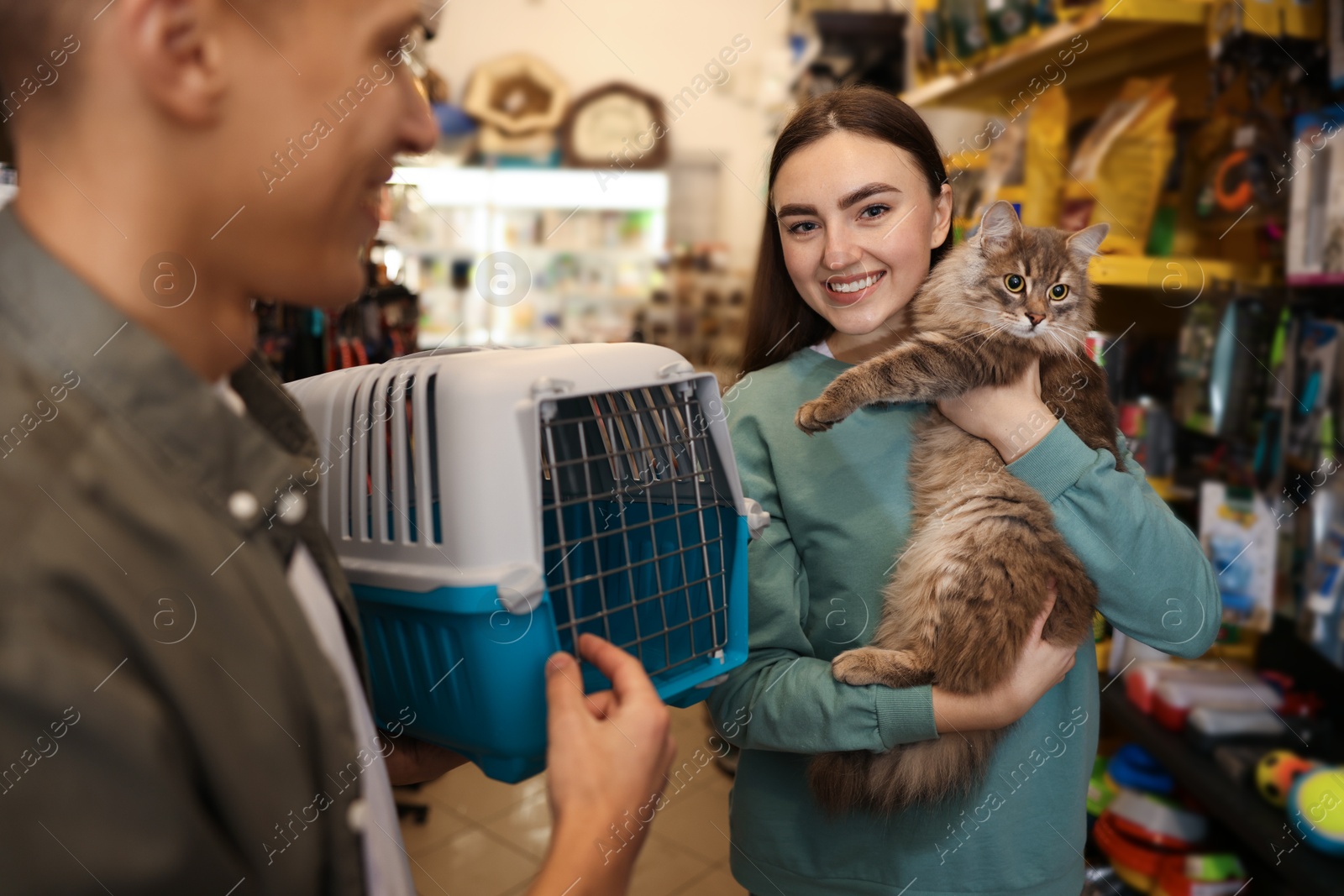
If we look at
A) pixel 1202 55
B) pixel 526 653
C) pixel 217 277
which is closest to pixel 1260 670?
pixel 1202 55

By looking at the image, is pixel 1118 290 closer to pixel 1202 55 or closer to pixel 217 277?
pixel 1202 55

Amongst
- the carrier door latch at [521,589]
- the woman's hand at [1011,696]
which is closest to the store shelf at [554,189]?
the woman's hand at [1011,696]

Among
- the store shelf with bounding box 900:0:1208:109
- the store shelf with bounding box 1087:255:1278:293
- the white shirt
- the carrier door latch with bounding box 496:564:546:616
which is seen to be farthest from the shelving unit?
the white shirt

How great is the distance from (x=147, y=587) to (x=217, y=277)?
0.74ft

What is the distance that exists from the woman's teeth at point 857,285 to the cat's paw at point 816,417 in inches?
9.1

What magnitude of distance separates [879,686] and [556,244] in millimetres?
Answer: 5900

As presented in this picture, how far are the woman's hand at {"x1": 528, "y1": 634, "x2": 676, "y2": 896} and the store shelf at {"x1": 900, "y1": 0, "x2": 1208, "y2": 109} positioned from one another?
86.0 inches

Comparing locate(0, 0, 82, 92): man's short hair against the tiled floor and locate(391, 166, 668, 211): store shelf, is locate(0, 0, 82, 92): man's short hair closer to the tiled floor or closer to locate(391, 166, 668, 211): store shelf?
the tiled floor

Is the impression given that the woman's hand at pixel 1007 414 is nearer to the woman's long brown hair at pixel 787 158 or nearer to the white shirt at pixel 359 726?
the woman's long brown hair at pixel 787 158

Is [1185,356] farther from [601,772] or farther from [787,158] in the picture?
[601,772]

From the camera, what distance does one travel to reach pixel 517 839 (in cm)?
309

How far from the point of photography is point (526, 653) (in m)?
0.83

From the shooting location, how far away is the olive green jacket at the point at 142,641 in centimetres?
45

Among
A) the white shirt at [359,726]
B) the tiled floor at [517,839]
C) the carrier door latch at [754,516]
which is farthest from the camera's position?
the tiled floor at [517,839]
